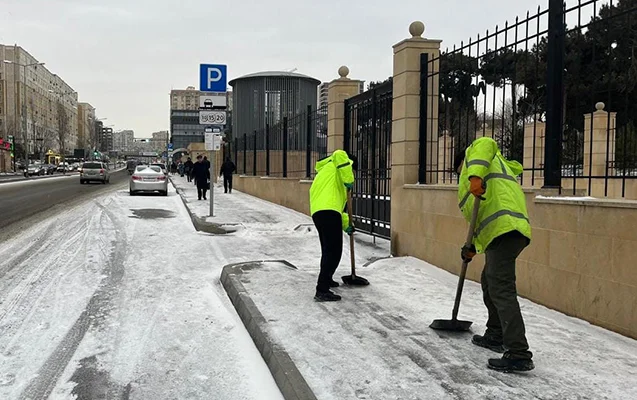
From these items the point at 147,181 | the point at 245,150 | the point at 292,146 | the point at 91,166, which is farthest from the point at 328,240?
the point at 91,166

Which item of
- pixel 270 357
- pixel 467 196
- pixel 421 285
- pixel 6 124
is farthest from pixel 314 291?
pixel 6 124

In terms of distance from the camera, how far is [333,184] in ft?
18.6

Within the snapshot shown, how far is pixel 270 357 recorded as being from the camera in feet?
13.5

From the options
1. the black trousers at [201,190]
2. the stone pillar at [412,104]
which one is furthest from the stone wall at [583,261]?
the black trousers at [201,190]

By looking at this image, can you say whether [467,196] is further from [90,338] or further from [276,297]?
[90,338]

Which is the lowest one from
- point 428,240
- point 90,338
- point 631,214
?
point 90,338

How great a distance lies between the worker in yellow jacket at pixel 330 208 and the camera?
5.64 meters

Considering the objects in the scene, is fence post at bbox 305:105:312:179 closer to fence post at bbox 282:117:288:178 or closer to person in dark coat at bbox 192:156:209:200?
fence post at bbox 282:117:288:178

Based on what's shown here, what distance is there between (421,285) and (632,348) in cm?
254

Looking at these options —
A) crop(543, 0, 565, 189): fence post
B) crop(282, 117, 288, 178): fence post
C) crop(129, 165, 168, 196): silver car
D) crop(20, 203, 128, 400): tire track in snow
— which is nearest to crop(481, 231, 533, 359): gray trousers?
crop(543, 0, 565, 189): fence post

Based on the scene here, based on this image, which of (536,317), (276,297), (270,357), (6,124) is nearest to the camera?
(270,357)

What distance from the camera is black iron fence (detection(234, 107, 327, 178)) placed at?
13.9 m

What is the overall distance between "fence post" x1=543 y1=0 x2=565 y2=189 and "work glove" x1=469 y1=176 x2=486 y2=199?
2025 millimetres

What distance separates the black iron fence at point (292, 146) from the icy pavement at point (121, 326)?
16.6ft
